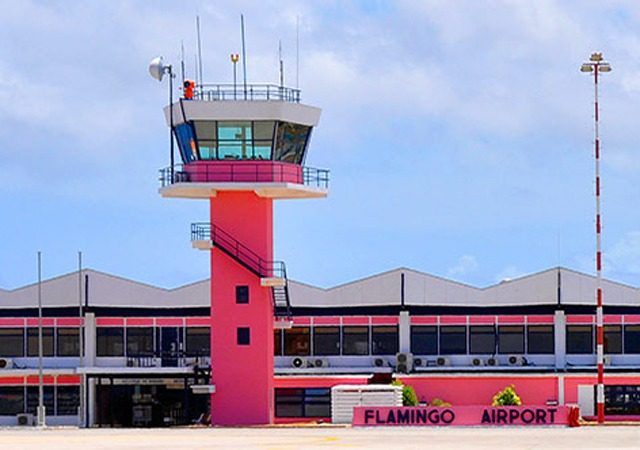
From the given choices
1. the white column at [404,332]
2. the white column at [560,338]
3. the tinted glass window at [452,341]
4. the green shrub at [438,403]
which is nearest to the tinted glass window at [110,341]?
the white column at [404,332]

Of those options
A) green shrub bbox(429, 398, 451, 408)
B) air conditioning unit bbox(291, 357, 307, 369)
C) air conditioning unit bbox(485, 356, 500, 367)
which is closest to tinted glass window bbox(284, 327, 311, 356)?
air conditioning unit bbox(291, 357, 307, 369)

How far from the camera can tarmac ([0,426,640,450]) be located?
177 feet

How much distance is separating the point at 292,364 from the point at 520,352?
12.6 meters

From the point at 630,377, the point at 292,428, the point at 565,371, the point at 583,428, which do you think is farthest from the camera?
the point at 565,371

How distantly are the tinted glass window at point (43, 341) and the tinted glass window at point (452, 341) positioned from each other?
2176cm

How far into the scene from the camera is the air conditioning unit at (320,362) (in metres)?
89.5

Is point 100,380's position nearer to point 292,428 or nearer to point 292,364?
point 292,364

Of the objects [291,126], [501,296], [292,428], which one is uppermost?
[291,126]

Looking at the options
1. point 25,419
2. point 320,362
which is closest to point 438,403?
point 320,362

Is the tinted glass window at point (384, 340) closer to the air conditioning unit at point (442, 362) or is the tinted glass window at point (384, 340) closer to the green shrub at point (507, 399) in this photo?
the air conditioning unit at point (442, 362)

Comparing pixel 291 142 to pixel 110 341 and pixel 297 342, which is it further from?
pixel 110 341

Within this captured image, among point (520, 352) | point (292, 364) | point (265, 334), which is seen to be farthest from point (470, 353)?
point (265, 334)

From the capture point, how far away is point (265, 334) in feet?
246

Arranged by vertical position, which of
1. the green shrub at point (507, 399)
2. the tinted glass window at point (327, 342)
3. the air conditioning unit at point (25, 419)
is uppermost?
the tinted glass window at point (327, 342)
